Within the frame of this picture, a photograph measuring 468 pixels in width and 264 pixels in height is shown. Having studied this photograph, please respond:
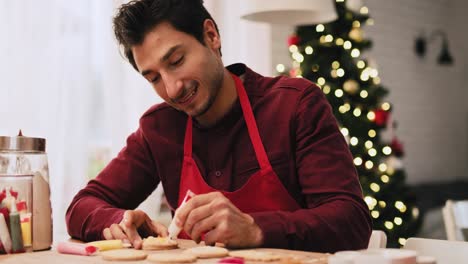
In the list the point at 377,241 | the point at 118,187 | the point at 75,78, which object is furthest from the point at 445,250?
the point at 75,78

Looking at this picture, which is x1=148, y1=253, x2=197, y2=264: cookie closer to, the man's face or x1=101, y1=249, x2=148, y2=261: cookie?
x1=101, y1=249, x2=148, y2=261: cookie

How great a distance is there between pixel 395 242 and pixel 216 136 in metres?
2.70

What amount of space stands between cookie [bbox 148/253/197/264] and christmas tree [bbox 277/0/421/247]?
2.85m

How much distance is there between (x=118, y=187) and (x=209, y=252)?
29.0 inches

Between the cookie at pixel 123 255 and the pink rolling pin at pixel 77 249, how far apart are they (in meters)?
0.04

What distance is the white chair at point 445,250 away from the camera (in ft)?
5.40

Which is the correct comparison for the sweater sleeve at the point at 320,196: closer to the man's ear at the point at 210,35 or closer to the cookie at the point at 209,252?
the cookie at the point at 209,252

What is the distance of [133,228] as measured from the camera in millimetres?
1687

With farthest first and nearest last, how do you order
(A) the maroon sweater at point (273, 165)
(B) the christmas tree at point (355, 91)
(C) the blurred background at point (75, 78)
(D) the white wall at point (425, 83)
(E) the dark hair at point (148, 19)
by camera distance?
(D) the white wall at point (425, 83) < (B) the christmas tree at point (355, 91) < (C) the blurred background at point (75, 78) < (E) the dark hair at point (148, 19) < (A) the maroon sweater at point (273, 165)

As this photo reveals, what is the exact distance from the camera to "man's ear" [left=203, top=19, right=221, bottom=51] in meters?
1.97

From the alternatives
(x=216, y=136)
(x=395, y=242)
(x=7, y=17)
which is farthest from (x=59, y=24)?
(x=395, y=242)

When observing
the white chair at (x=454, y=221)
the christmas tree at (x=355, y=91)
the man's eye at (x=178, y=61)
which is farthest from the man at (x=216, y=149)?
the christmas tree at (x=355, y=91)

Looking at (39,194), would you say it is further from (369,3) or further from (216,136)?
(369,3)

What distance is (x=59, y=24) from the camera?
3139mm
